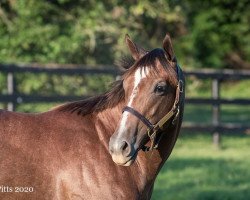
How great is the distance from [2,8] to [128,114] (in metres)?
10.6

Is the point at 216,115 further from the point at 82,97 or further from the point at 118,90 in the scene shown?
the point at 118,90

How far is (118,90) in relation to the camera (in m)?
4.33

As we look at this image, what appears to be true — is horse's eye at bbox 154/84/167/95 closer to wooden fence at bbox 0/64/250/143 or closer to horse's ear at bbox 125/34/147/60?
horse's ear at bbox 125/34/147/60

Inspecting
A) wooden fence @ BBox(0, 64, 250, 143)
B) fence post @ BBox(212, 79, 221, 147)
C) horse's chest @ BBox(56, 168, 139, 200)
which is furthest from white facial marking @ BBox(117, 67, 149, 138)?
fence post @ BBox(212, 79, 221, 147)

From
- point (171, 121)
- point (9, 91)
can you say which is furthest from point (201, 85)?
point (171, 121)

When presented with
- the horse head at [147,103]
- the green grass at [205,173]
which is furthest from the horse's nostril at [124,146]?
the green grass at [205,173]

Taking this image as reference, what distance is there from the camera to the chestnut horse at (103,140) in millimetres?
4000

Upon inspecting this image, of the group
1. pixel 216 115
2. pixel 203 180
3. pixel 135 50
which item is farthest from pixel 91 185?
pixel 216 115

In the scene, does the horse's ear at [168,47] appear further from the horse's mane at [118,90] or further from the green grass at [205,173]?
the green grass at [205,173]

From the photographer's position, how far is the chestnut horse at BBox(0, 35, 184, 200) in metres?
4.00

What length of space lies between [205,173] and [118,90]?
5.04 m

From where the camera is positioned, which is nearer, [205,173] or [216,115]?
[205,173]

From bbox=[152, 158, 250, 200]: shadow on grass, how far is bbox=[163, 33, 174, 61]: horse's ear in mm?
3386

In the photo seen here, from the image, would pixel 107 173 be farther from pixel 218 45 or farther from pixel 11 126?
pixel 218 45
